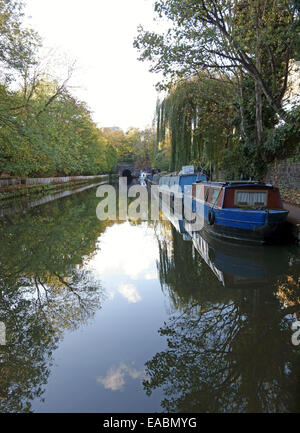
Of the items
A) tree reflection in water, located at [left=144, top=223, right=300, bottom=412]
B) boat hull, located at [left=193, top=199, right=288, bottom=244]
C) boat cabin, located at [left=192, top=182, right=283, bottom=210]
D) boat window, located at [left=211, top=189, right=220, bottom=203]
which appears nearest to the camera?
tree reflection in water, located at [left=144, top=223, right=300, bottom=412]

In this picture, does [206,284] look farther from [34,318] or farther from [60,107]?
[60,107]

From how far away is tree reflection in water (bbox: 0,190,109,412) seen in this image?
308 cm

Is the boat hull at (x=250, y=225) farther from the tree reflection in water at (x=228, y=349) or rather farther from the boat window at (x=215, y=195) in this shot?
the tree reflection in water at (x=228, y=349)

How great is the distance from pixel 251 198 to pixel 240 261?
109 inches

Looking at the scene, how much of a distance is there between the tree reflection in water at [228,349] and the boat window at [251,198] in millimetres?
3495

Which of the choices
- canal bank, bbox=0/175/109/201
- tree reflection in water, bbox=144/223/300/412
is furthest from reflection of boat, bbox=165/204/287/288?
canal bank, bbox=0/175/109/201

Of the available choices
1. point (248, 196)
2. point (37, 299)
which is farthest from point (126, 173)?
point (37, 299)

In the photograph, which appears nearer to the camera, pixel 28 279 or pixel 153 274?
pixel 28 279

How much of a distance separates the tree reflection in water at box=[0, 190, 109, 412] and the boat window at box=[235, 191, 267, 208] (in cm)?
463

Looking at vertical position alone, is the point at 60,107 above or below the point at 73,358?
above

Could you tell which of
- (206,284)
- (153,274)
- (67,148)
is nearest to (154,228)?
(153,274)

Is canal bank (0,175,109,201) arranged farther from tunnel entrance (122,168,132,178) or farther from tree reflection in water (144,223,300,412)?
Result: tunnel entrance (122,168,132,178)

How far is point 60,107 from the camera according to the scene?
2369 centimetres
